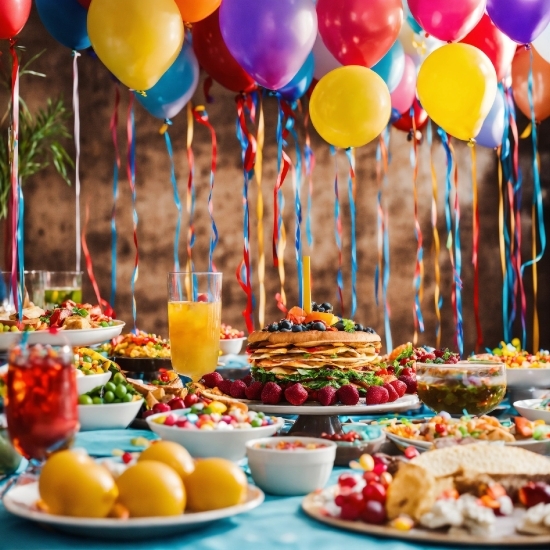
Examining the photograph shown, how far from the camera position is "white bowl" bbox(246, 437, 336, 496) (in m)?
1.15

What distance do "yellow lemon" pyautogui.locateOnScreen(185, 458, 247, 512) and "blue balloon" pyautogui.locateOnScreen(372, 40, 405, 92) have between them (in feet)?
8.45

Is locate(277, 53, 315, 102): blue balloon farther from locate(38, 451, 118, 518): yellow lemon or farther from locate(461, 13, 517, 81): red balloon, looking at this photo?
locate(38, 451, 118, 518): yellow lemon

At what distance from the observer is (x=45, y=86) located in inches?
227

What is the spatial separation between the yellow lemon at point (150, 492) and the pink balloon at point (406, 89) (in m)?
2.93

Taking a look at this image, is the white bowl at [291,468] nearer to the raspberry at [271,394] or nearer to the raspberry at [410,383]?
the raspberry at [271,394]

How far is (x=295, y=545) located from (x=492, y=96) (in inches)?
89.1

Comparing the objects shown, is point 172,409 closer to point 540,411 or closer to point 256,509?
point 256,509

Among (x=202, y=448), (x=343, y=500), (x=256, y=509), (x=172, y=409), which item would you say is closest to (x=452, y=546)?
(x=343, y=500)

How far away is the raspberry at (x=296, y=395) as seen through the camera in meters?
1.69

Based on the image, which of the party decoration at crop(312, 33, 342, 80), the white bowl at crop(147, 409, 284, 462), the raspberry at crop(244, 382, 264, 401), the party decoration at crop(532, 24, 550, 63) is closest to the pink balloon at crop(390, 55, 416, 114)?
the party decoration at crop(312, 33, 342, 80)

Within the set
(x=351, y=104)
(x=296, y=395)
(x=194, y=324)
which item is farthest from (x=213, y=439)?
(x=351, y=104)

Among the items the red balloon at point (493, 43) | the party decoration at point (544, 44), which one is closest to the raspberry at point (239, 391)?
the red balloon at point (493, 43)

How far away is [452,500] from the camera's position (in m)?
1.00

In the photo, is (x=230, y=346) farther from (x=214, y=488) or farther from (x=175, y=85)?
(x=214, y=488)
